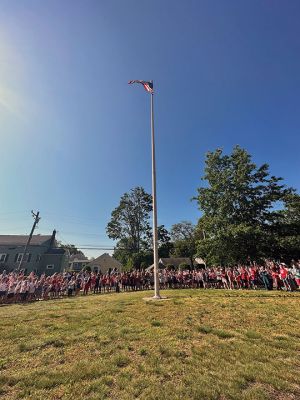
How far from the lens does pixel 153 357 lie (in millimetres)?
4207

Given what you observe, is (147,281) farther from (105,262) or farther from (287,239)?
(105,262)

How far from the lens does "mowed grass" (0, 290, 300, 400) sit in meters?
3.15

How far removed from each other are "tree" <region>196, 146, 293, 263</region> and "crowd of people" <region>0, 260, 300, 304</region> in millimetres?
4542

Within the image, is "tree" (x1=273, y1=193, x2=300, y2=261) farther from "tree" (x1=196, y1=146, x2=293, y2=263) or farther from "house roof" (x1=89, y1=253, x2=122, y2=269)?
"house roof" (x1=89, y1=253, x2=122, y2=269)

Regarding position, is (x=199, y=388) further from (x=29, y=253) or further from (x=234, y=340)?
(x=29, y=253)

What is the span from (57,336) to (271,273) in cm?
1517

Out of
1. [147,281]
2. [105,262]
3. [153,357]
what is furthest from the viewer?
[105,262]

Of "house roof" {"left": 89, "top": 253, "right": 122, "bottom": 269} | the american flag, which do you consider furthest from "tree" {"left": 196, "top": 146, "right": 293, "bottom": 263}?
"house roof" {"left": 89, "top": 253, "right": 122, "bottom": 269}

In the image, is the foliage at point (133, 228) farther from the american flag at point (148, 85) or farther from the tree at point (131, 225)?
the american flag at point (148, 85)

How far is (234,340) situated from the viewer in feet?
16.5

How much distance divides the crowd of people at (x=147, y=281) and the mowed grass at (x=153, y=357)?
8.83 m

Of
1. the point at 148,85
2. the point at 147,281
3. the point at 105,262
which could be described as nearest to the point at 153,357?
the point at 148,85

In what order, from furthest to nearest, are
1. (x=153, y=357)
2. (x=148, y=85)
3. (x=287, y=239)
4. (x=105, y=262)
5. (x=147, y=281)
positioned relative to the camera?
1. (x=105, y=262)
2. (x=287, y=239)
3. (x=147, y=281)
4. (x=148, y=85)
5. (x=153, y=357)

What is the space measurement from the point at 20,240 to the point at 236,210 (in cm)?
4280
